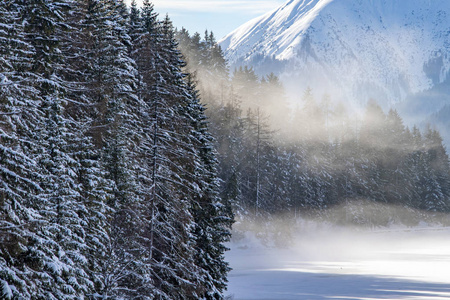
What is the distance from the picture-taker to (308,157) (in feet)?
243

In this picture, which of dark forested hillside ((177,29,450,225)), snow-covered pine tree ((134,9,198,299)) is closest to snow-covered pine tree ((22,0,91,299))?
snow-covered pine tree ((134,9,198,299))

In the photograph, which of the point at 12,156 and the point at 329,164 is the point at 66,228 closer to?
the point at 12,156

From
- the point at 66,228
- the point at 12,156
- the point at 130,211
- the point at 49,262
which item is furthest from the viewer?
the point at 130,211

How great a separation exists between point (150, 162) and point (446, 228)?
76.3 metres

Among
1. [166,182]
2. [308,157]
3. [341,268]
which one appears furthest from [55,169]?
[308,157]

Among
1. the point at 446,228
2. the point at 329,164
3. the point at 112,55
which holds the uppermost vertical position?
the point at 112,55

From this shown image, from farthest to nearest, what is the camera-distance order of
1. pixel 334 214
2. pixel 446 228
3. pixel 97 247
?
pixel 446 228 → pixel 334 214 → pixel 97 247

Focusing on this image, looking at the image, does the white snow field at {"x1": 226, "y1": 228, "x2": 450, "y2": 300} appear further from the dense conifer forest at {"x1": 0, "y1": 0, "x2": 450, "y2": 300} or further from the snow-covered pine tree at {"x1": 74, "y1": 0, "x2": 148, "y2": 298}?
the snow-covered pine tree at {"x1": 74, "y1": 0, "x2": 148, "y2": 298}

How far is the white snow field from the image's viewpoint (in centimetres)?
3089

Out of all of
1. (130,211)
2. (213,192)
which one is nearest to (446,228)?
(213,192)

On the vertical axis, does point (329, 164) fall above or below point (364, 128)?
below

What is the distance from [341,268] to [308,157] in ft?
109

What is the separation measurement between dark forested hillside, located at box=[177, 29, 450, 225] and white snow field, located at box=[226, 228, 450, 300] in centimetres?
576

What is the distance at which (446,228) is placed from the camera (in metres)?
86.0
